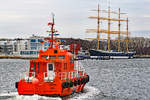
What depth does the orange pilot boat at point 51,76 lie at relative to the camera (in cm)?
2345

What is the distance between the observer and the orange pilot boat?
23.5 m

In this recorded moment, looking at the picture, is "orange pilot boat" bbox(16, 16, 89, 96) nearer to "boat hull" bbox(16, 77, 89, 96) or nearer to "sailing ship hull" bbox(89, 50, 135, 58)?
"boat hull" bbox(16, 77, 89, 96)

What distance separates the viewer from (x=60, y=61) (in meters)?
25.5

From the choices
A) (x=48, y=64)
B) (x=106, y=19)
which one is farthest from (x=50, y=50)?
(x=106, y=19)

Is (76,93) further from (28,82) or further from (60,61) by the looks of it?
(28,82)

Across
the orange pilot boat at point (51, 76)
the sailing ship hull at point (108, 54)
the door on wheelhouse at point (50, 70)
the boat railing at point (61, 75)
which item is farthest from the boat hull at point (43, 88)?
the sailing ship hull at point (108, 54)

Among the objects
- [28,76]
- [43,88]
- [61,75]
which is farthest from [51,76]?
[43,88]

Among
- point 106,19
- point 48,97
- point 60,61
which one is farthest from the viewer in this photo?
point 106,19

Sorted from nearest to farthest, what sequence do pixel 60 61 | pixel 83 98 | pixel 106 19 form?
pixel 60 61, pixel 83 98, pixel 106 19

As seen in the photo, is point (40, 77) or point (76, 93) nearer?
point (40, 77)

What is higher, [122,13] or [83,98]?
[122,13]

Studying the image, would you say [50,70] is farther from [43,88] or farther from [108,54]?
[108,54]

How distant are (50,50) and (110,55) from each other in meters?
165

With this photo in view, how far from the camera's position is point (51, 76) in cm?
2556
